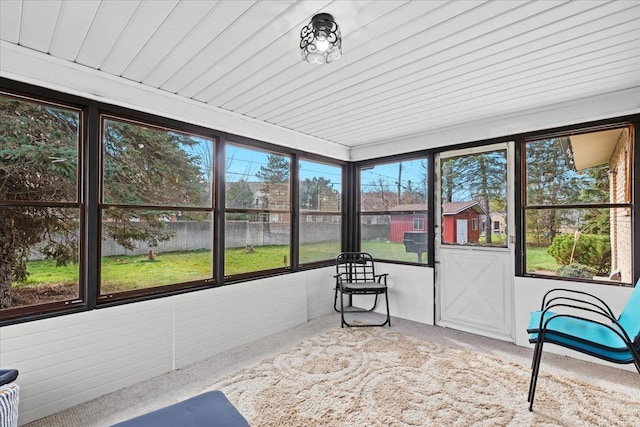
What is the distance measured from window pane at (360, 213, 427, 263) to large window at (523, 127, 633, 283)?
4.07 feet

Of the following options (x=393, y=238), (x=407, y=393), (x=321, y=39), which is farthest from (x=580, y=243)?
(x=321, y=39)

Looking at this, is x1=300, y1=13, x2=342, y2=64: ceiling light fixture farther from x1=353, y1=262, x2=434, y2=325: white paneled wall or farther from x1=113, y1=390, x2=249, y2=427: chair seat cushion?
x1=353, y1=262, x2=434, y2=325: white paneled wall

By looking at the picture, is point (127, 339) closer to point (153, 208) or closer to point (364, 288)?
point (153, 208)

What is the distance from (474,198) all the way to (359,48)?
2.59m

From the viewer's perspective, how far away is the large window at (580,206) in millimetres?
2912

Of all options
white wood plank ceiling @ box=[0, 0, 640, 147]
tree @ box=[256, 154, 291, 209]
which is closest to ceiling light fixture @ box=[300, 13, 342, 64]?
white wood plank ceiling @ box=[0, 0, 640, 147]

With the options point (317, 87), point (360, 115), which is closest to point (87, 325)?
point (317, 87)

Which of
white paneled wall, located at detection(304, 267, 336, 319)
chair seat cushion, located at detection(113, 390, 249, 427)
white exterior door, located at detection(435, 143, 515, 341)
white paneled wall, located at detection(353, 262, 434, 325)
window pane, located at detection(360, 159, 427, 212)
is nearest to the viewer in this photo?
chair seat cushion, located at detection(113, 390, 249, 427)

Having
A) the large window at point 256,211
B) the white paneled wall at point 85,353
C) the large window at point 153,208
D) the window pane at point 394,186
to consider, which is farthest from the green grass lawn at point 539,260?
the white paneled wall at point 85,353

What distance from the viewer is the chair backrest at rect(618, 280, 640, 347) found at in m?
2.02

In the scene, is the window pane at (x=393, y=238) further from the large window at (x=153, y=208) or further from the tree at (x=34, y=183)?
the tree at (x=34, y=183)

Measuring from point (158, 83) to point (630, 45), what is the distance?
11.1ft

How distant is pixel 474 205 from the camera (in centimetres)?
382

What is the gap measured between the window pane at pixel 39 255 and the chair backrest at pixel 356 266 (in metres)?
2.97
